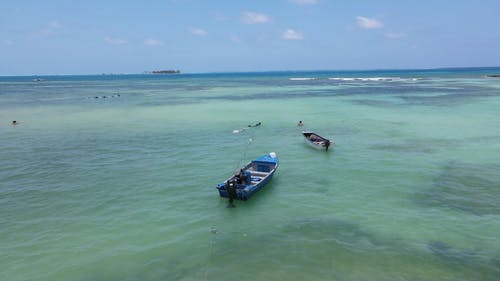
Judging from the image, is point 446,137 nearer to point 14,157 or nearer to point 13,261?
point 13,261

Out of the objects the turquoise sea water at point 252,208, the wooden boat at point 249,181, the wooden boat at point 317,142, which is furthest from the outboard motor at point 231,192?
the wooden boat at point 317,142

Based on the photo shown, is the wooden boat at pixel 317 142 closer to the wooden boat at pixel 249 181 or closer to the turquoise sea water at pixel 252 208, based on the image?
the turquoise sea water at pixel 252 208

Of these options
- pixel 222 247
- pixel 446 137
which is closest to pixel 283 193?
pixel 222 247

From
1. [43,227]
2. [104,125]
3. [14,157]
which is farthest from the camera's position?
[104,125]

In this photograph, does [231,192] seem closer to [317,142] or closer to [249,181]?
[249,181]

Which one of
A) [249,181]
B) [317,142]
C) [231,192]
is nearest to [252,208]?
[231,192]

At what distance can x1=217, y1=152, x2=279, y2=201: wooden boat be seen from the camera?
66.6 ft

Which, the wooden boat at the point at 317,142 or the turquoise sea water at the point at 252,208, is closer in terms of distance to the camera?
the turquoise sea water at the point at 252,208

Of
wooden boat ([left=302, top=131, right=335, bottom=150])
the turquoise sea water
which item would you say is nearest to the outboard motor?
the turquoise sea water

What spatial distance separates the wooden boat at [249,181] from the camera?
20312 millimetres

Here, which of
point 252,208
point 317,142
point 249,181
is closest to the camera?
point 252,208

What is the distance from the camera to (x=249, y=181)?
22.2 metres

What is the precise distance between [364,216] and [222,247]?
7584 millimetres

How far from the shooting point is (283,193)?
22.0 metres
